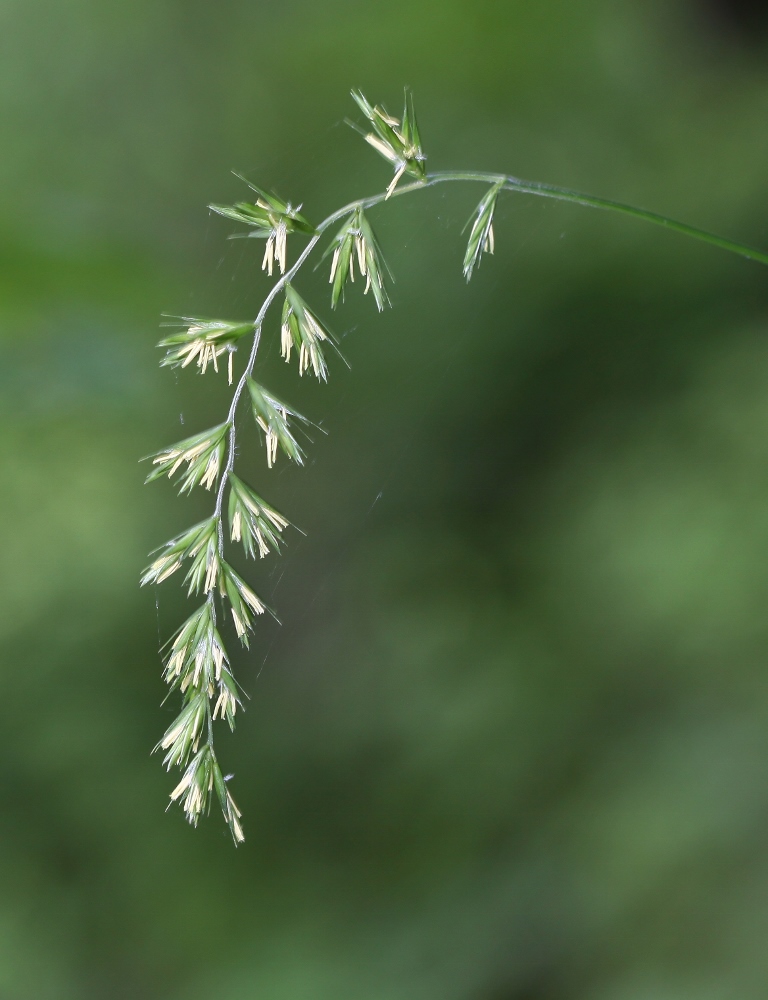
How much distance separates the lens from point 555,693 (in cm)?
115

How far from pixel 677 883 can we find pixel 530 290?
94 cm

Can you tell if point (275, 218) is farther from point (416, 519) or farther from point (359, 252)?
point (416, 519)

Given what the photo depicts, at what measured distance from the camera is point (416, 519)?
3.83ft

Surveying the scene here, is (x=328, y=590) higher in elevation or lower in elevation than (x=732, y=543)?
higher

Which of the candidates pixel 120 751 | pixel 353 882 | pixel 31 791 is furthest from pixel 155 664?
pixel 353 882

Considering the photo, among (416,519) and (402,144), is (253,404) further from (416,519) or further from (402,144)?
(416,519)

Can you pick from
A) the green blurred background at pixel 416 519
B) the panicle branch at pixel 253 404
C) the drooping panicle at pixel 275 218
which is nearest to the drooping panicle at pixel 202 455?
the panicle branch at pixel 253 404

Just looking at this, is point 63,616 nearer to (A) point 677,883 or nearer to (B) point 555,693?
(B) point 555,693

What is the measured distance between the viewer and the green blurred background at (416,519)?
1065 mm

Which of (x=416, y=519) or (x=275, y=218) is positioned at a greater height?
(x=275, y=218)

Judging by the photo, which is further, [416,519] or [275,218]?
[416,519]

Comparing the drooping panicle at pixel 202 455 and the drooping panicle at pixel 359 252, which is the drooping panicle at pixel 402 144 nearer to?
the drooping panicle at pixel 359 252

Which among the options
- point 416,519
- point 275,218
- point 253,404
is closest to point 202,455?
point 253,404

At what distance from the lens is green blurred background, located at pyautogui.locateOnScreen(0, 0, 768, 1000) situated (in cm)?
107
